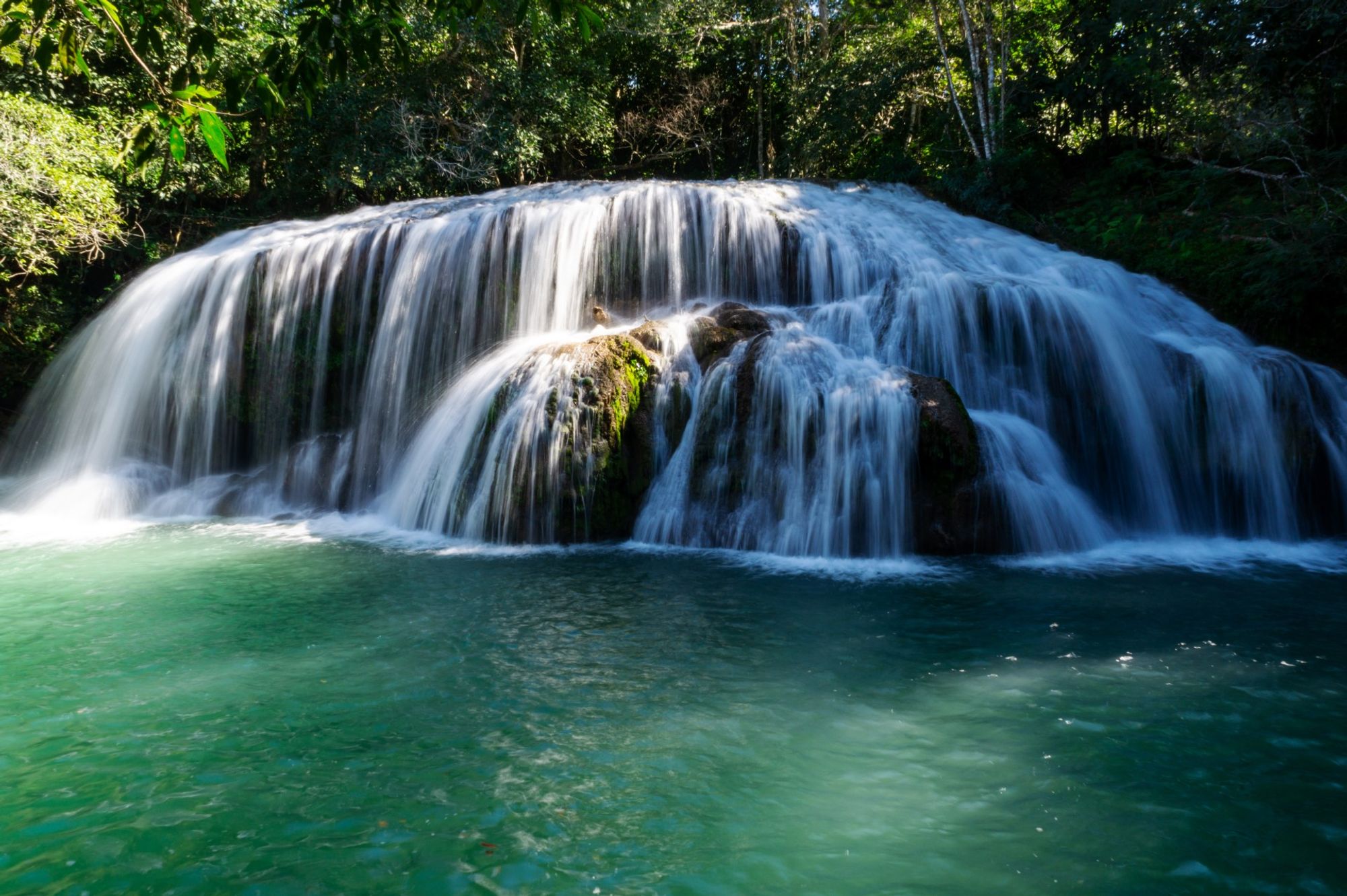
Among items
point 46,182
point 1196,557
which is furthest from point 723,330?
point 46,182

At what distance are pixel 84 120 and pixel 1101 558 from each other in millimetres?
18764

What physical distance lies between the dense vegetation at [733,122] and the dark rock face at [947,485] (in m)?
4.94

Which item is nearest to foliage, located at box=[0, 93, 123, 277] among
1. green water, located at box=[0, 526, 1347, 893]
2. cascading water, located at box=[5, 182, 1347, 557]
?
cascading water, located at box=[5, 182, 1347, 557]

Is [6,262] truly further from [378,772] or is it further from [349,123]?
[378,772]

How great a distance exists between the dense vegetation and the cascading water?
178cm

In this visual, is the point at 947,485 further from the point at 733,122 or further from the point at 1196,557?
the point at 733,122

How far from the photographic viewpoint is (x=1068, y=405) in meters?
9.38

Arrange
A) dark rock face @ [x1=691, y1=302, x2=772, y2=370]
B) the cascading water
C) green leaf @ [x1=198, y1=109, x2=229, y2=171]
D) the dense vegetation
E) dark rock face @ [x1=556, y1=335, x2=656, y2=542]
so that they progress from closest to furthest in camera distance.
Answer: green leaf @ [x1=198, y1=109, x2=229, y2=171], the cascading water, dark rock face @ [x1=556, y1=335, x2=656, y2=542], dark rock face @ [x1=691, y1=302, x2=772, y2=370], the dense vegetation

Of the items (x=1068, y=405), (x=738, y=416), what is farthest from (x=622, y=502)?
(x=1068, y=405)

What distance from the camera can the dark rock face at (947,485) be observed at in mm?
7699

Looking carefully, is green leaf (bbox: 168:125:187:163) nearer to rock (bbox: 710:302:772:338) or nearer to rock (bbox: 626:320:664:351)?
rock (bbox: 626:320:664:351)

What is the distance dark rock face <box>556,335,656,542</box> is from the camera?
28.2 feet

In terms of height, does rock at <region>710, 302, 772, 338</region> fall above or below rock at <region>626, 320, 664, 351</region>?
above

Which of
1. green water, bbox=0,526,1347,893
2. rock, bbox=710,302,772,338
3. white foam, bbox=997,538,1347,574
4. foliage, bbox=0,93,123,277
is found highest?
foliage, bbox=0,93,123,277
